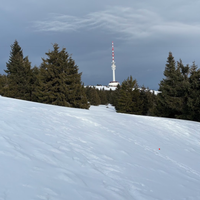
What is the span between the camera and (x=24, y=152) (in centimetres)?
448

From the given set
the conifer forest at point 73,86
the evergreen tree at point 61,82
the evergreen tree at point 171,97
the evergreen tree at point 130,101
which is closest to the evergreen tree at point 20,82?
the conifer forest at point 73,86

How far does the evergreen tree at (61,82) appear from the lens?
24656mm

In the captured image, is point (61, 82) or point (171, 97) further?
point (61, 82)

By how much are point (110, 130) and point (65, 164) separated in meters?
4.45

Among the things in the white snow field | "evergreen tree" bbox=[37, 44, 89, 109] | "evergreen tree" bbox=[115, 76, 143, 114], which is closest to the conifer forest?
"evergreen tree" bbox=[37, 44, 89, 109]

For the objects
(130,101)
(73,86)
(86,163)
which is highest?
(73,86)

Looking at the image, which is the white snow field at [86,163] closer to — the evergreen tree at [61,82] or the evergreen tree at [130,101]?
the evergreen tree at [61,82]

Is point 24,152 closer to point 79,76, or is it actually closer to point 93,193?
point 93,193

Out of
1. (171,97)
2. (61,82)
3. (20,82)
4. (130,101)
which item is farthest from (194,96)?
(20,82)

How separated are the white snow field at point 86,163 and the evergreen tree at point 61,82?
15.9 m

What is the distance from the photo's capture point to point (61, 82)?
25.0 m

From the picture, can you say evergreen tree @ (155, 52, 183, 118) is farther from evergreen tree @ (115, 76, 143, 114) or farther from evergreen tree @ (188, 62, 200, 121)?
evergreen tree @ (115, 76, 143, 114)

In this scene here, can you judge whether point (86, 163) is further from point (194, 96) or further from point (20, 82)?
point (20, 82)

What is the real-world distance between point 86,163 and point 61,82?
21183 millimetres
